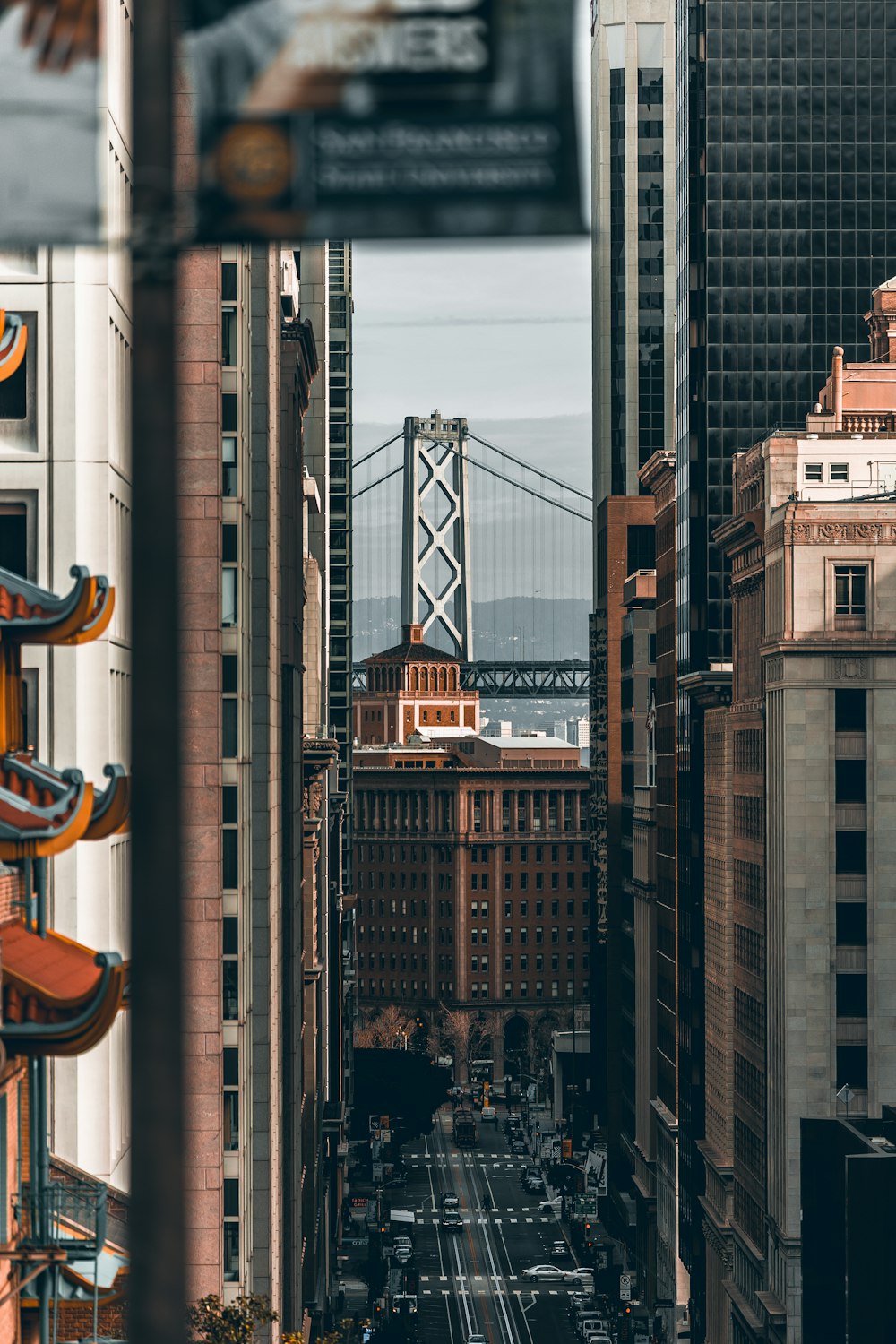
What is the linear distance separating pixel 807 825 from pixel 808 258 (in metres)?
45.6

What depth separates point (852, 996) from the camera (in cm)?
9212

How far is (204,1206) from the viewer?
59281 millimetres

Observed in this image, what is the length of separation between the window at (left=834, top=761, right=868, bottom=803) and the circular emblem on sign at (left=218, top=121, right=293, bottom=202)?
8427 cm

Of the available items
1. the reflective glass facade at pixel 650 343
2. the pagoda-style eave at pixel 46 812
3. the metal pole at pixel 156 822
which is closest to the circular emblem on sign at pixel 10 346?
the pagoda-style eave at pixel 46 812

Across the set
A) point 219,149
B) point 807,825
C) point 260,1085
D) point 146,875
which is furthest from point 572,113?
point 807,825

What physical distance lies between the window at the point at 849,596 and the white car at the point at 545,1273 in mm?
71090

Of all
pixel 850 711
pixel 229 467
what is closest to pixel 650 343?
pixel 850 711

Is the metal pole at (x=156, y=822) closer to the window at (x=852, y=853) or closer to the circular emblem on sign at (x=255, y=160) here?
the circular emblem on sign at (x=255, y=160)

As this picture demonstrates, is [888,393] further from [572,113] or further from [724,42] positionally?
[572,113]

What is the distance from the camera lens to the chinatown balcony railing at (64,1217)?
27.6 m

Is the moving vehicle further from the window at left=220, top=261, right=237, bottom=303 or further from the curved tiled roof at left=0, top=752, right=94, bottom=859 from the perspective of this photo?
the curved tiled roof at left=0, top=752, right=94, bottom=859

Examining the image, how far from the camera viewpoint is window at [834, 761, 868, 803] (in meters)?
92.4

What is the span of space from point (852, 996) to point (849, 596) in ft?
55.8

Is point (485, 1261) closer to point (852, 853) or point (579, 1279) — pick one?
point (579, 1279)
